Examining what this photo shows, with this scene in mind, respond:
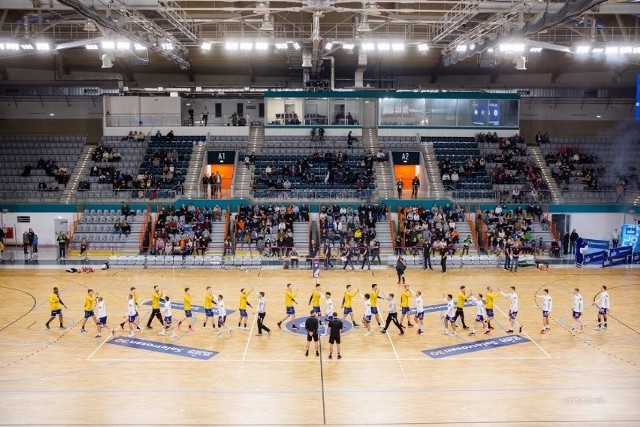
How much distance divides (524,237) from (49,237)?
30.4 metres

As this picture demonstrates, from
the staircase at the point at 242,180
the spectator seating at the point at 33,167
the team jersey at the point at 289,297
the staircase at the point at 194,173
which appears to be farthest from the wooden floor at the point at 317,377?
the spectator seating at the point at 33,167

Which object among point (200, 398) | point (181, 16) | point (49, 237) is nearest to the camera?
point (200, 398)

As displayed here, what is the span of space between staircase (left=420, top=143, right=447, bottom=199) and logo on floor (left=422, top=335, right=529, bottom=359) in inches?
823

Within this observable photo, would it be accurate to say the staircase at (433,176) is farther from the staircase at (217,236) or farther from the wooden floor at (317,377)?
the wooden floor at (317,377)

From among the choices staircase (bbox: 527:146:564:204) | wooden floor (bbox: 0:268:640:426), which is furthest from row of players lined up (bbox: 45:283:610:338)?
staircase (bbox: 527:146:564:204)

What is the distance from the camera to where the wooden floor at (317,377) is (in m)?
17.1

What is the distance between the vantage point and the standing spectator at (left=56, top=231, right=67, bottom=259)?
128 ft

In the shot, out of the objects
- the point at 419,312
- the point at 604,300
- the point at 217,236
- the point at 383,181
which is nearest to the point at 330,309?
the point at 419,312

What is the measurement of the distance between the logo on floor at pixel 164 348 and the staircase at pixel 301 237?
1730 centimetres

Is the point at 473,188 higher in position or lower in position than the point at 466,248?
higher

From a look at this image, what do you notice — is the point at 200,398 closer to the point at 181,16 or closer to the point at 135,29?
the point at 181,16

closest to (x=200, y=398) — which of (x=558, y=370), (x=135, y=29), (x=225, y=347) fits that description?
(x=225, y=347)

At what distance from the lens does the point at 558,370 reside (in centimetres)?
2058

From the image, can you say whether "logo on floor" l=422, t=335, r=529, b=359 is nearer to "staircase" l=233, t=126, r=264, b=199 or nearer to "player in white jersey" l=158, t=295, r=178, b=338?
"player in white jersey" l=158, t=295, r=178, b=338
